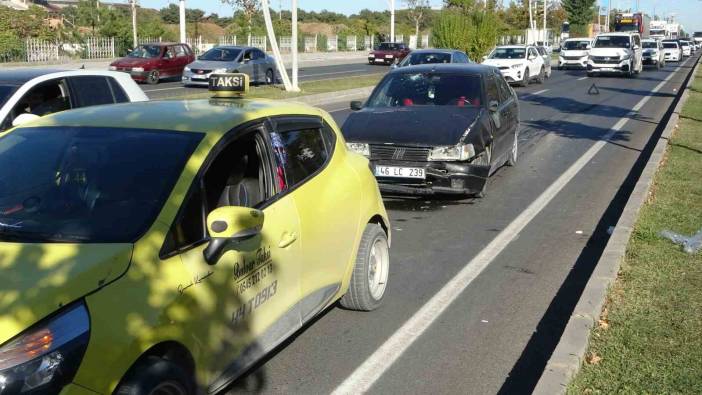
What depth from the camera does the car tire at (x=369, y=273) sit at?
573 cm

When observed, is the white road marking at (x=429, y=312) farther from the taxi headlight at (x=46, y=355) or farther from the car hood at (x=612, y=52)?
the car hood at (x=612, y=52)

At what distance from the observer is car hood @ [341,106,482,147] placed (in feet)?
31.3

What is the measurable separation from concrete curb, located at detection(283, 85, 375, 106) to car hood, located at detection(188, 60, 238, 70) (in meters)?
5.49

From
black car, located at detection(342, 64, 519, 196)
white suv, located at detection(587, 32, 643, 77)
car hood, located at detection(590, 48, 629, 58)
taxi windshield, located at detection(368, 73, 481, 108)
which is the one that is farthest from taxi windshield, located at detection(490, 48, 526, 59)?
taxi windshield, located at detection(368, 73, 481, 108)

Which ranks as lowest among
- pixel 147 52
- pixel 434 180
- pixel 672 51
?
pixel 434 180

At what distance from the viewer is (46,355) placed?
307 cm

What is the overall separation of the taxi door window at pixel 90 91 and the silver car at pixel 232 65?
1974cm

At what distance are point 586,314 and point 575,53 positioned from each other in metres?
44.9

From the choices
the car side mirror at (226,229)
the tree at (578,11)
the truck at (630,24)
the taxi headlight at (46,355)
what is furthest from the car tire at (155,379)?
the tree at (578,11)

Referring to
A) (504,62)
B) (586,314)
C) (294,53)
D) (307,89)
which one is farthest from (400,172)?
(504,62)

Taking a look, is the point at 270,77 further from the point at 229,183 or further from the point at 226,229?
the point at 226,229

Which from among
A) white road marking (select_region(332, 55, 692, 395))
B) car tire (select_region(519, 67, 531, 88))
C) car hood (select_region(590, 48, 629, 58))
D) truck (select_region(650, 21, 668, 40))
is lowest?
white road marking (select_region(332, 55, 692, 395))

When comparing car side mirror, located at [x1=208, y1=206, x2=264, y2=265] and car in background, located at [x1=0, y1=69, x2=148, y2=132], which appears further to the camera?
car in background, located at [x1=0, y1=69, x2=148, y2=132]

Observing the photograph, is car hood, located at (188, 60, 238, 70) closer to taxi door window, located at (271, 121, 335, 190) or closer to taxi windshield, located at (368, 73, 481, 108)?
taxi windshield, located at (368, 73, 481, 108)
